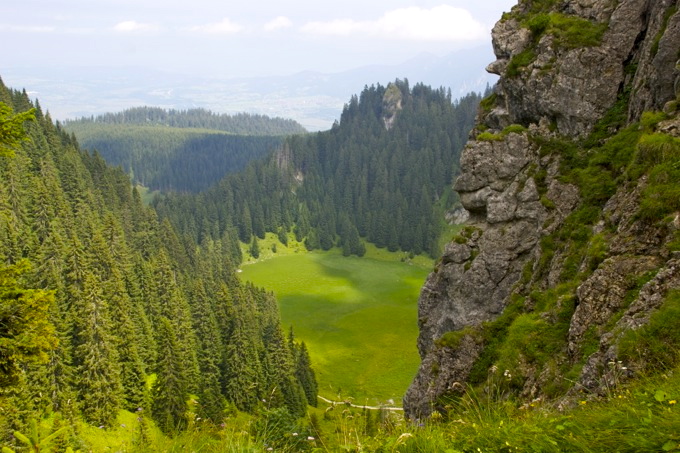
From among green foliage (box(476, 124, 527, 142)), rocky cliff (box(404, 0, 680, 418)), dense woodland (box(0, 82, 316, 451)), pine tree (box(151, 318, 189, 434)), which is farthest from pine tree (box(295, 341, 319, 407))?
green foliage (box(476, 124, 527, 142))

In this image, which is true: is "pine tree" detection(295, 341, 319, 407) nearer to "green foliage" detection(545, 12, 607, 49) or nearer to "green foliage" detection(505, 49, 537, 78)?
"green foliage" detection(505, 49, 537, 78)

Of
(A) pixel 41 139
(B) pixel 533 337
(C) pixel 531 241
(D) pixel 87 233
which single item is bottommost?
(D) pixel 87 233

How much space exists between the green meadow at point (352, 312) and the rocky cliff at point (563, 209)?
2477cm

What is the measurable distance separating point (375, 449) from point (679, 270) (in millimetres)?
11829

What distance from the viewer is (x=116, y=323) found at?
56.6 m

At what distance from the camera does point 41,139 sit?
97.0m

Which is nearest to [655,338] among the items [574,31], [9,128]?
[9,128]

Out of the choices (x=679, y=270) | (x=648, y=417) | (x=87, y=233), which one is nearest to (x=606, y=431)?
(x=648, y=417)

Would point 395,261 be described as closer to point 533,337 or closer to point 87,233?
point 87,233

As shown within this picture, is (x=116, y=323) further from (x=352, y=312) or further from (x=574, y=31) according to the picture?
(x=352, y=312)

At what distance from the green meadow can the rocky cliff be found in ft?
81.3

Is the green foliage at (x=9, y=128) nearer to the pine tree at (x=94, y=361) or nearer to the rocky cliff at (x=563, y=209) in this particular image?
the rocky cliff at (x=563, y=209)

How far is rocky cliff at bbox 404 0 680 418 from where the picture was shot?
16.6 meters

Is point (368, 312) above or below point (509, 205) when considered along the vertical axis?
below
